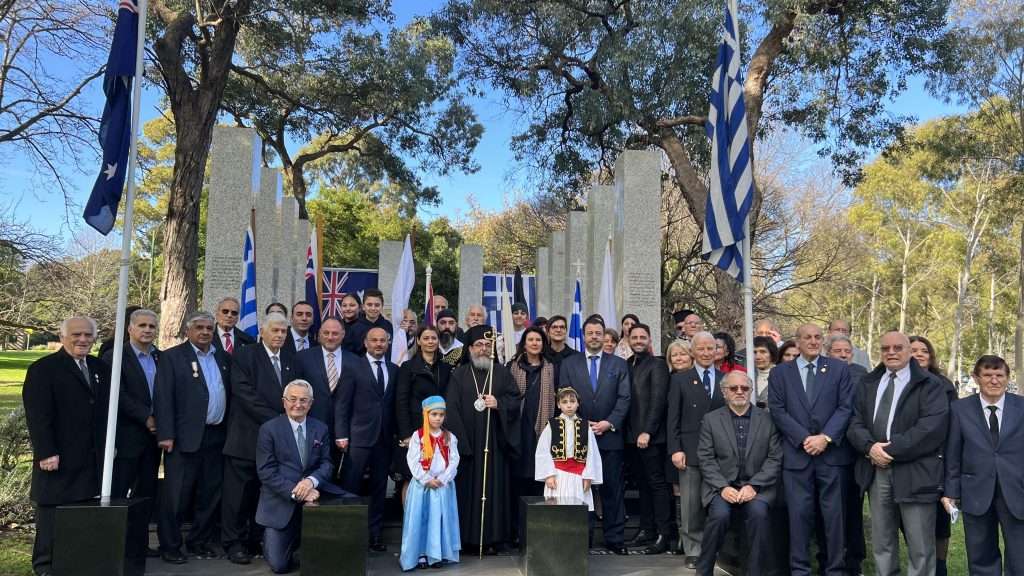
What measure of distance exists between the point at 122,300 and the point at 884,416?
231 inches

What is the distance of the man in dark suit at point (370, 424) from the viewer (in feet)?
21.2

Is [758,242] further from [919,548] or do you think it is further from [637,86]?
[919,548]

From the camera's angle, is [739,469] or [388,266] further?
[388,266]

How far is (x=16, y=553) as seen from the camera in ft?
20.4

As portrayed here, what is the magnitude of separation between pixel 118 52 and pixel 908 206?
1329 inches

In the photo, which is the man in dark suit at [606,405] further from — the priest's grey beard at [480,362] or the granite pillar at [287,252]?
the granite pillar at [287,252]

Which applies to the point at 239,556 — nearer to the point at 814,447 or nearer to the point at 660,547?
the point at 660,547

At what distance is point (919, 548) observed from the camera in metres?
5.38

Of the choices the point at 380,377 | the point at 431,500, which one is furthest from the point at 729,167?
the point at 431,500

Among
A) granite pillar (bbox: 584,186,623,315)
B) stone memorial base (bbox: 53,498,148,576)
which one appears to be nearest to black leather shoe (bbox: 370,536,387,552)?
stone memorial base (bbox: 53,498,148,576)

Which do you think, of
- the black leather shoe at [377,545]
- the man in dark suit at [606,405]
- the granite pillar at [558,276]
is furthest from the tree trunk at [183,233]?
the granite pillar at [558,276]

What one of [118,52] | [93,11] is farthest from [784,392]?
Answer: [93,11]

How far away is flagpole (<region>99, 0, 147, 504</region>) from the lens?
5.50 metres

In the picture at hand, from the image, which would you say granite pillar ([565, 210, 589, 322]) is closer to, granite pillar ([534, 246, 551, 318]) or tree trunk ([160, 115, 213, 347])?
granite pillar ([534, 246, 551, 318])
